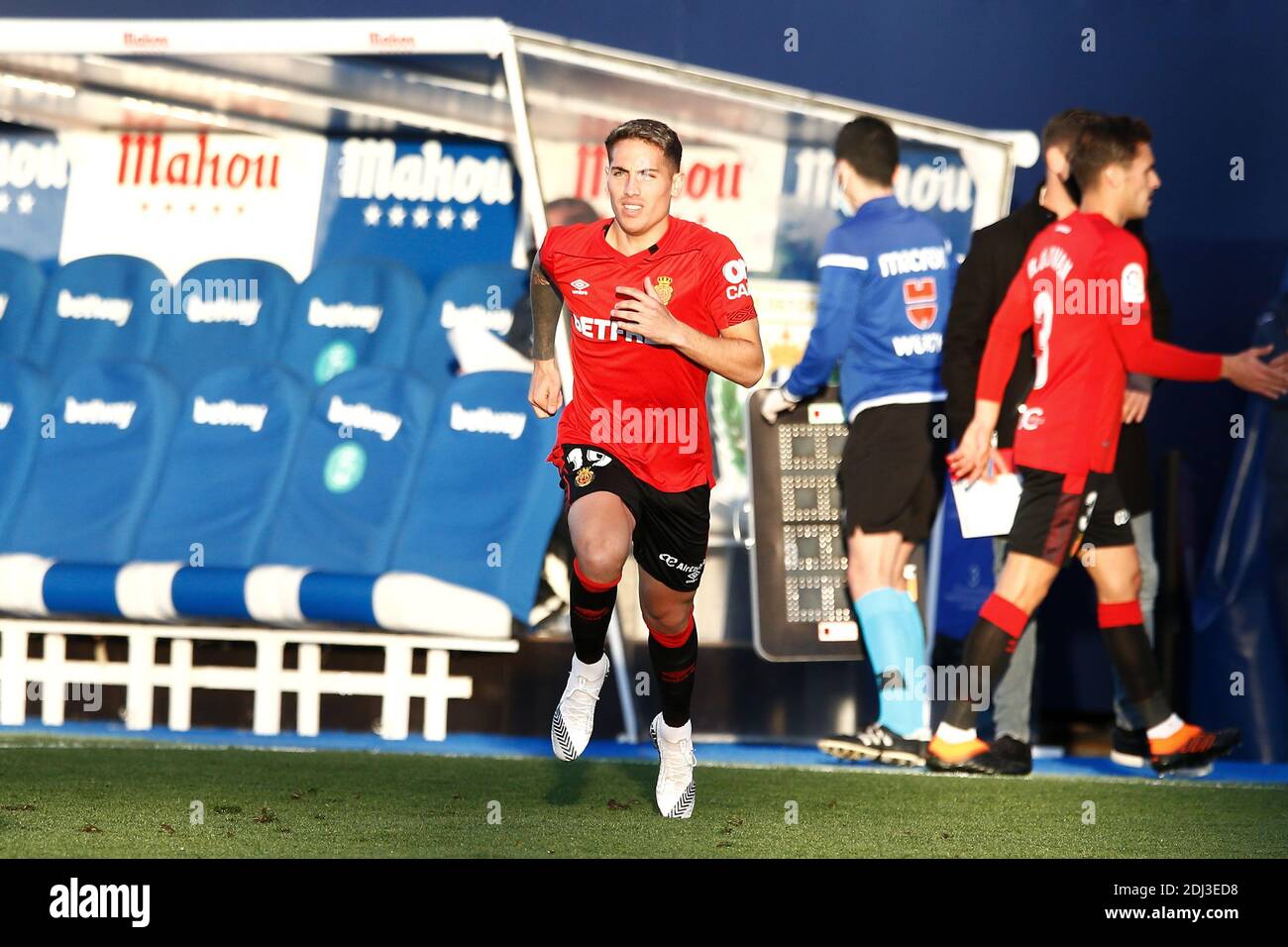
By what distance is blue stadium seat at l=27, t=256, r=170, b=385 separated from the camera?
7.72 meters

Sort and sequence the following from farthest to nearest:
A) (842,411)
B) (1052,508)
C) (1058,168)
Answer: (842,411)
(1058,168)
(1052,508)

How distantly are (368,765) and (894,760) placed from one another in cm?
179

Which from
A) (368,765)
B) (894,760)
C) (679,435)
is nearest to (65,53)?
(368,765)

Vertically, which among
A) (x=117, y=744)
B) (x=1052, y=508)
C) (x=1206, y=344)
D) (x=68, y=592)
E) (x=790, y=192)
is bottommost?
(x=117, y=744)

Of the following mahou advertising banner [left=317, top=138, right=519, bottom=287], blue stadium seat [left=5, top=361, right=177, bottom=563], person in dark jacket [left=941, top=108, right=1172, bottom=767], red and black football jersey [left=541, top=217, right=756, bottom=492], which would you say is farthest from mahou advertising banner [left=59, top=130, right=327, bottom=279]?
red and black football jersey [left=541, top=217, right=756, bottom=492]

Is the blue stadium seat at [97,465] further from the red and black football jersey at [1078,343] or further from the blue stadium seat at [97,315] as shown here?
the red and black football jersey at [1078,343]

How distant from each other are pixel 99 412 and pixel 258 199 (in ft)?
3.71

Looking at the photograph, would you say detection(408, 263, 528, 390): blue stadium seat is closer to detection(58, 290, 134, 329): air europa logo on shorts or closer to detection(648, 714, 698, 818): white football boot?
detection(58, 290, 134, 329): air europa logo on shorts

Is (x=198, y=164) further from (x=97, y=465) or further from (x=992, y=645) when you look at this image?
(x=992, y=645)

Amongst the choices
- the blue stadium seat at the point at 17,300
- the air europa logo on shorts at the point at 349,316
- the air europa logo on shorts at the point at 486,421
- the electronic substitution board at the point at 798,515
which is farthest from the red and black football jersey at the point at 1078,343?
the blue stadium seat at the point at 17,300

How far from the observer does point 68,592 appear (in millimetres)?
6977

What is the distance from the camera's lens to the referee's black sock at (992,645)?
229 inches

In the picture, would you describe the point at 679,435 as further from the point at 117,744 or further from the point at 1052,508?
the point at 117,744

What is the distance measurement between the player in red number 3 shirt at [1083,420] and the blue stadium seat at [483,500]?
171cm
